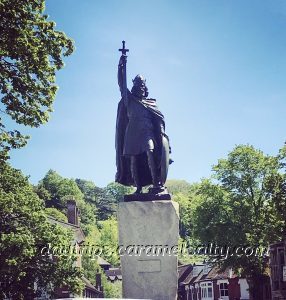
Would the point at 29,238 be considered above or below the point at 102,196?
below

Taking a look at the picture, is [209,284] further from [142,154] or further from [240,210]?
[142,154]

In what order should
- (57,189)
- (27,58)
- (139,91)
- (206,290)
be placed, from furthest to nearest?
(57,189)
(206,290)
(27,58)
(139,91)

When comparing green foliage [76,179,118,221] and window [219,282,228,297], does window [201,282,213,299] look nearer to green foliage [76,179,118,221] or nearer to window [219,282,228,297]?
window [219,282,228,297]

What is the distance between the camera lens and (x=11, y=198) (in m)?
31.0

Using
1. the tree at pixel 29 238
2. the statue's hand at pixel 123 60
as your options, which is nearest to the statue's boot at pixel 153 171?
the statue's hand at pixel 123 60

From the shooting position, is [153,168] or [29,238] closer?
[153,168]

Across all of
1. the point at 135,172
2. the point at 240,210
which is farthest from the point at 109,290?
the point at 135,172

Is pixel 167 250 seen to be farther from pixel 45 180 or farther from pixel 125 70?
pixel 45 180

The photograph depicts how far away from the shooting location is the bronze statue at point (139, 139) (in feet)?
31.8

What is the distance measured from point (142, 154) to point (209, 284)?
60.5 metres

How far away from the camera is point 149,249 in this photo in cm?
900

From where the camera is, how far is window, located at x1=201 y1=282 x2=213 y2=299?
65.6 metres

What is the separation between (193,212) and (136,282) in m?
37.8

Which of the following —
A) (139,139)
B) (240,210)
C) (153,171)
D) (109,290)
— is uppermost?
(240,210)
